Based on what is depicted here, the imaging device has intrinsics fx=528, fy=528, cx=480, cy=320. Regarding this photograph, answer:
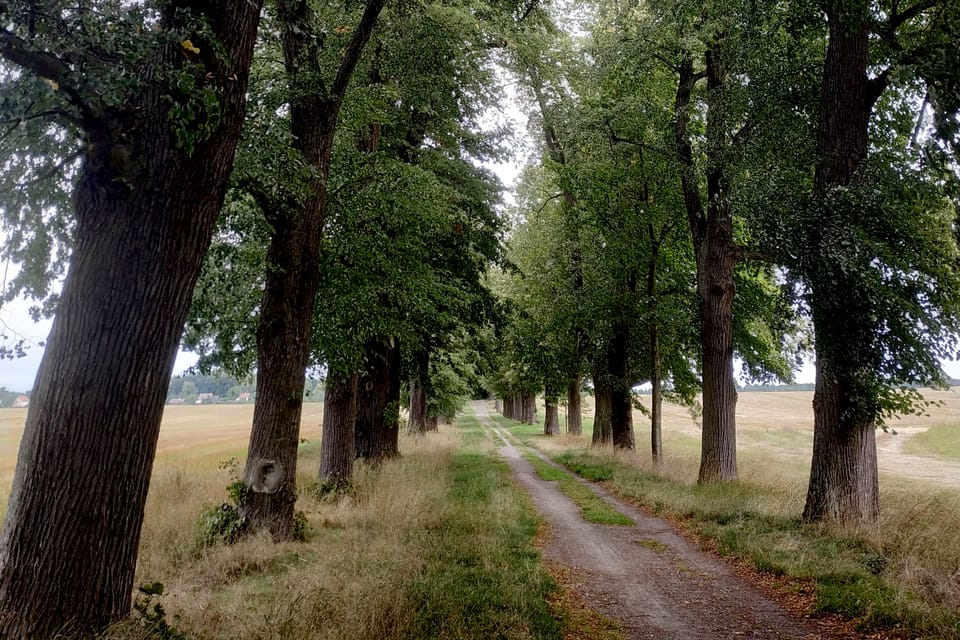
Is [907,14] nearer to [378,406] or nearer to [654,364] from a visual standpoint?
[654,364]

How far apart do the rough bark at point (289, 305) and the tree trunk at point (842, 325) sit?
7328 millimetres

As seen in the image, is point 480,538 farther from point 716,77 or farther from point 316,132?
point 716,77

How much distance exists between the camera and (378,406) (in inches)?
652

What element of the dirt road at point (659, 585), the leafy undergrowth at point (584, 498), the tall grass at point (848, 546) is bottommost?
the leafy undergrowth at point (584, 498)

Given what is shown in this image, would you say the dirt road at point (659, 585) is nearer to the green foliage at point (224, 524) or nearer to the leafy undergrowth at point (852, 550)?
the leafy undergrowth at point (852, 550)

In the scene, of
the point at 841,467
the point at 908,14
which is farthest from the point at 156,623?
the point at 908,14

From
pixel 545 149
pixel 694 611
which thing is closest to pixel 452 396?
pixel 545 149

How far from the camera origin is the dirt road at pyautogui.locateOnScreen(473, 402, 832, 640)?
16.4ft

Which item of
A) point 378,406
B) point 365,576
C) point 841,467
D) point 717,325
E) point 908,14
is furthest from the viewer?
point 378,406

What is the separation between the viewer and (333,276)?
9.31m

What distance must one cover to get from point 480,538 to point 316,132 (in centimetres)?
641

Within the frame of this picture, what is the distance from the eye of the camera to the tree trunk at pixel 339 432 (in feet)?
38.2

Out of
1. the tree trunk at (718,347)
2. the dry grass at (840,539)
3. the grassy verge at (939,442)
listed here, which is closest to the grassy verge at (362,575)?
the dry grass at (840,539)

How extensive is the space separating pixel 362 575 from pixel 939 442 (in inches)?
1534
